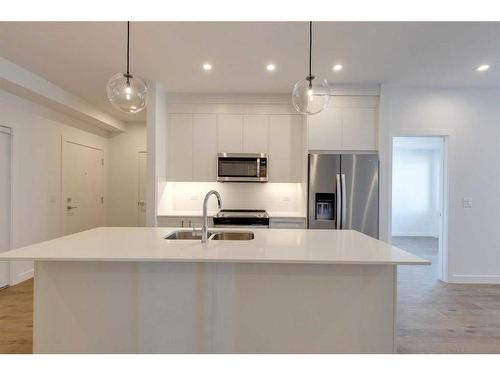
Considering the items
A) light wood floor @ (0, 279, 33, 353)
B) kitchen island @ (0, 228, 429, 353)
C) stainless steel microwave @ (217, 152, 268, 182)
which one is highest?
stainless steel microwave @ (217, 152, 268, 182)

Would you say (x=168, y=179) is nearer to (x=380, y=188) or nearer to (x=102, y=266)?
(x=102, y=266)

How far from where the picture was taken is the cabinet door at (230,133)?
4328mm

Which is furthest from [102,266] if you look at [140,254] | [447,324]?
[447,324]

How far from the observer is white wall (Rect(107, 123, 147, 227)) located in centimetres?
601

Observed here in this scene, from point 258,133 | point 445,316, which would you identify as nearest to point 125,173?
point 258,133

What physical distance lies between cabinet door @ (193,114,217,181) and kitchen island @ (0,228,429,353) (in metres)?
2.51

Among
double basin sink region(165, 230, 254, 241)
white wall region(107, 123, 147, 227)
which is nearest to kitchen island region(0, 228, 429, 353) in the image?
double basin sink region(165, 230, 254, 241)

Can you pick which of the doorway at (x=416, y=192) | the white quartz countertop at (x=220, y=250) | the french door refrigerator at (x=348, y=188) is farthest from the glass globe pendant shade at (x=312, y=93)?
the doorway at (x=416, y=192)

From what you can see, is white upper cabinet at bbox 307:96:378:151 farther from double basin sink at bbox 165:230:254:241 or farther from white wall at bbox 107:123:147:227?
white wall at bbox 107:123:147:227

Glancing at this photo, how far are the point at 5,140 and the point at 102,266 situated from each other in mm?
2969

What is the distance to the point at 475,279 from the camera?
3.96 m

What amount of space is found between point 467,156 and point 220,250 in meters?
3.94

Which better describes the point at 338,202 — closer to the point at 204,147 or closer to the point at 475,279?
the point at 204,147
